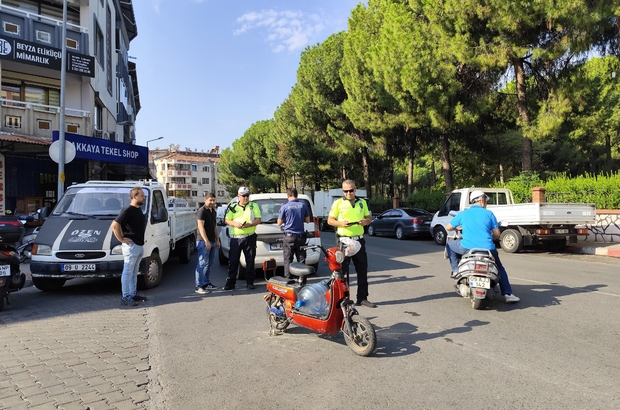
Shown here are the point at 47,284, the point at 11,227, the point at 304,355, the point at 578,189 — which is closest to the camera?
the point at 304,355

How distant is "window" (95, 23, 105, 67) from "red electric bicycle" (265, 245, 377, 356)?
20.9 meters

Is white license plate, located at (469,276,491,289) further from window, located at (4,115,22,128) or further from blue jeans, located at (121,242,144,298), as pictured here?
window, located at (4,115,22,128)

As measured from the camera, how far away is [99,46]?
2278 centimetres

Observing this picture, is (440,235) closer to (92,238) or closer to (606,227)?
(606,227)

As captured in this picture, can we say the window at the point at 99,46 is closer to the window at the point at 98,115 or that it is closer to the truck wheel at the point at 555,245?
the window at the point at 98,115

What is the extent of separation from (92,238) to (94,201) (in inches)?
46.8

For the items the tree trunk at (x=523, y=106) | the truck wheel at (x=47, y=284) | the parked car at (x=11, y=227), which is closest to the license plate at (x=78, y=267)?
the truck wheel at (x=47, y=284)

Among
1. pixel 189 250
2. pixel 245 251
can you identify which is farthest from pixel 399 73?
pixel 245 251

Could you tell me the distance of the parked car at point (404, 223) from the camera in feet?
64.8

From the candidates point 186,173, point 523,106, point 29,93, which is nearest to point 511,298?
point 523,106

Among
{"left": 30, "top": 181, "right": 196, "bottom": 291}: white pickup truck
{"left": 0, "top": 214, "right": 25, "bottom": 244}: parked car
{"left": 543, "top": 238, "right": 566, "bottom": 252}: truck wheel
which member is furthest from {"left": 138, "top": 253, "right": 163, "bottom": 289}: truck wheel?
{"left": 543, "top": 238, "right": 566, "bottom": 252}: truck wheel

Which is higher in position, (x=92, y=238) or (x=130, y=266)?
(x=92, y=238)

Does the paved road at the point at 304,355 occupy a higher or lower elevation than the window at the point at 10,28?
lower

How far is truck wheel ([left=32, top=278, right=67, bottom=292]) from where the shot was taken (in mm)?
7966
